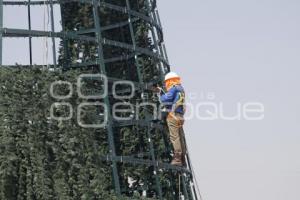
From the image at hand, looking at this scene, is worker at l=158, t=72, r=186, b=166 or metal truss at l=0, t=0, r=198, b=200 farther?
metal truss at l=0, t=0, r=198, b=200

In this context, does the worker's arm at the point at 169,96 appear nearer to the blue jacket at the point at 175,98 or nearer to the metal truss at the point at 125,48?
the blue jacket at the point at 175,98

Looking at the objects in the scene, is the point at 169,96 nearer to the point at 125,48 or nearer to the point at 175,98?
the point at 175,98

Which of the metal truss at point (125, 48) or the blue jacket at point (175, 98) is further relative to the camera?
the metal truss at point (125, 48)

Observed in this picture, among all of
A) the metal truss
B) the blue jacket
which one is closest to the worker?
the blue jacket

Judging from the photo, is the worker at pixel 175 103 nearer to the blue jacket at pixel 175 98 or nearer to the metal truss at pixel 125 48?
the blue jacket at pixel 175 98

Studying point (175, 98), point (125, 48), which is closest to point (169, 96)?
point (175, 98)

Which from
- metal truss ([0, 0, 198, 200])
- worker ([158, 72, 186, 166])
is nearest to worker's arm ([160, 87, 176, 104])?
worker ([158, 72, 186, 166])

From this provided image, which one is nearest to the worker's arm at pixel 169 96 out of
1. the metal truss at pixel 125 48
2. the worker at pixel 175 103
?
the worker at pixel 175 103

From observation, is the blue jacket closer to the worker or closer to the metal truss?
the worker

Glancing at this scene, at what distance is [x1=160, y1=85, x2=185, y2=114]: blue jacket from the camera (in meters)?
13.1

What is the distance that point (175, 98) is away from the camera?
43.1 ft

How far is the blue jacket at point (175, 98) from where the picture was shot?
13078 mm

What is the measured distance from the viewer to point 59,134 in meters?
12.7

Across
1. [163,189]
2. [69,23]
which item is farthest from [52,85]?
[69,23]
